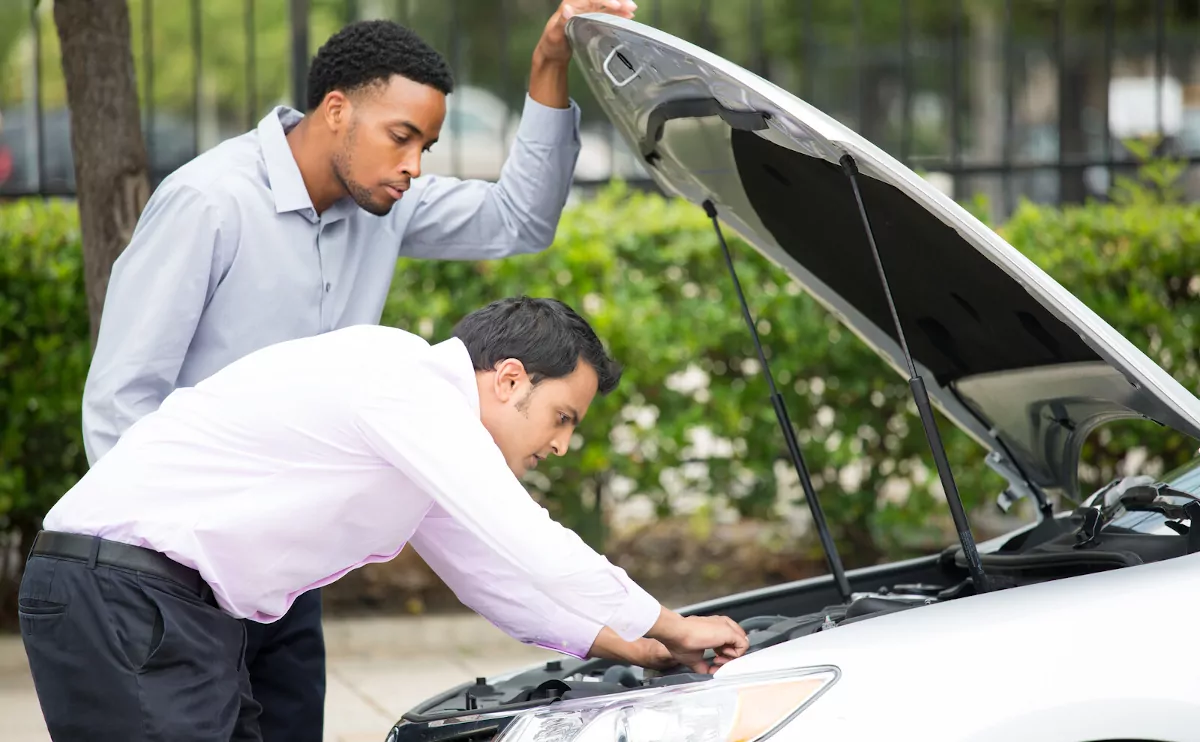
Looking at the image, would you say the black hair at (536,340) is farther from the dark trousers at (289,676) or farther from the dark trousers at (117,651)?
the dark trousers at (289,676)

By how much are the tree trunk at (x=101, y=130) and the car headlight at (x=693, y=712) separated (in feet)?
8.38

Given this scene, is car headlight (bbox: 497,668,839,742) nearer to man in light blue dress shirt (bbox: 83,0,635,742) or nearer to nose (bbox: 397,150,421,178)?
man in light blue dress shirt (bbox: 83,0,635,742)

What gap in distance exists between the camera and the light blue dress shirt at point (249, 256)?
8.61ft

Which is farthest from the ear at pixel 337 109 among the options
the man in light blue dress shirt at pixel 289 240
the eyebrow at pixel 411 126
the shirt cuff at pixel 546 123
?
the shirt cuff at pixel 546 123

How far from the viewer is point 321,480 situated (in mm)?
2131

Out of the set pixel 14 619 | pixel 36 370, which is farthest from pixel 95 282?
pixel 14 619

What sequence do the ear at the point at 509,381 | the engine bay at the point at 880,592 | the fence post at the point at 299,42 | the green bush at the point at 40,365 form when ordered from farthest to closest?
the fence post at the point at 299,42
the green bush at the point at 40,365
the engine bay at the point at 880,592
the ear at the point at 509,381

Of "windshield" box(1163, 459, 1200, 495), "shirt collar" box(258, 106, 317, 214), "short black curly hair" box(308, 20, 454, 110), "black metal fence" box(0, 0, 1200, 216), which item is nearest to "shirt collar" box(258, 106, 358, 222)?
"shirt collar" box(258, 106, 317, 214)

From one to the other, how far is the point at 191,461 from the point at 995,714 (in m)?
1.30

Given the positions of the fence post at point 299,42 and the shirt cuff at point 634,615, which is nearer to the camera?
the shirt cuff at point 634,615

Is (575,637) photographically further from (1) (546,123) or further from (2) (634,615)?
(1) (546,123)

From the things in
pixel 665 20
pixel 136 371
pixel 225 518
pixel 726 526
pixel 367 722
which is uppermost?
pixel 665 20

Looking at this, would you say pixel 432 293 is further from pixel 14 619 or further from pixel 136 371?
pixel 136 371

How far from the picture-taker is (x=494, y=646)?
565cm
